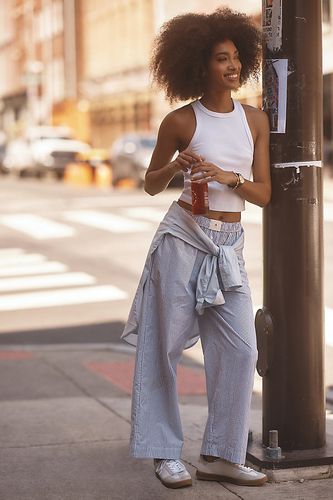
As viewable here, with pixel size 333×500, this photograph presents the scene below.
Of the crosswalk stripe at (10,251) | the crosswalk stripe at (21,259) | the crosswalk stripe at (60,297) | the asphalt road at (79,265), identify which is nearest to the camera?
the asphalt road at (79,265)

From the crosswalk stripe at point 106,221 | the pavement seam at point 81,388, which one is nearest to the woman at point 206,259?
the pavement seam at point 81,388

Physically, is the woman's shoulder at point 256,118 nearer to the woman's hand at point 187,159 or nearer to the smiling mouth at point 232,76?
the smiling mouth at point 232,76

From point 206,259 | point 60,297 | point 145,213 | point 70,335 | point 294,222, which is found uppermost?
point 294,222

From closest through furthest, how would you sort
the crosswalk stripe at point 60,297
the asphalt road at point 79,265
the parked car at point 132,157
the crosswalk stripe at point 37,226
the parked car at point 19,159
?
the asphalt road at point 79,265 → the crosswalk stripe at point 60,297 → the crosswalk stripe at point 37,226 → the parked car at point 132,157 → the parked car at point 19,159

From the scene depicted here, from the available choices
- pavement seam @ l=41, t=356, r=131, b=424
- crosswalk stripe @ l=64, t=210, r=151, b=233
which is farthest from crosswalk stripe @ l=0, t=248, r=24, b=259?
pavement seam @ l=41, t=356, r=131, b=424

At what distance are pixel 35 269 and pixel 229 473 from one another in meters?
9.19

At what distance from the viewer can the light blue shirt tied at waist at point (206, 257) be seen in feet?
15.0

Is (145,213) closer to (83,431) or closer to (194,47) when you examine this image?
(83,431)

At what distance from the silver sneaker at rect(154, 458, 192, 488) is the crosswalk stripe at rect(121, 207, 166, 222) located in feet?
48.3

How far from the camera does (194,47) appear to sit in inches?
179

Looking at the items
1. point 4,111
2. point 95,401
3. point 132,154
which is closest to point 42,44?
point 4,111

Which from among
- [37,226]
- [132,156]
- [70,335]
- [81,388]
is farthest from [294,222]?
[132,156]

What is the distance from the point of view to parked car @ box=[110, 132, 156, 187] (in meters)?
30.9

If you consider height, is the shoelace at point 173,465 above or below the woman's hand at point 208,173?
below
